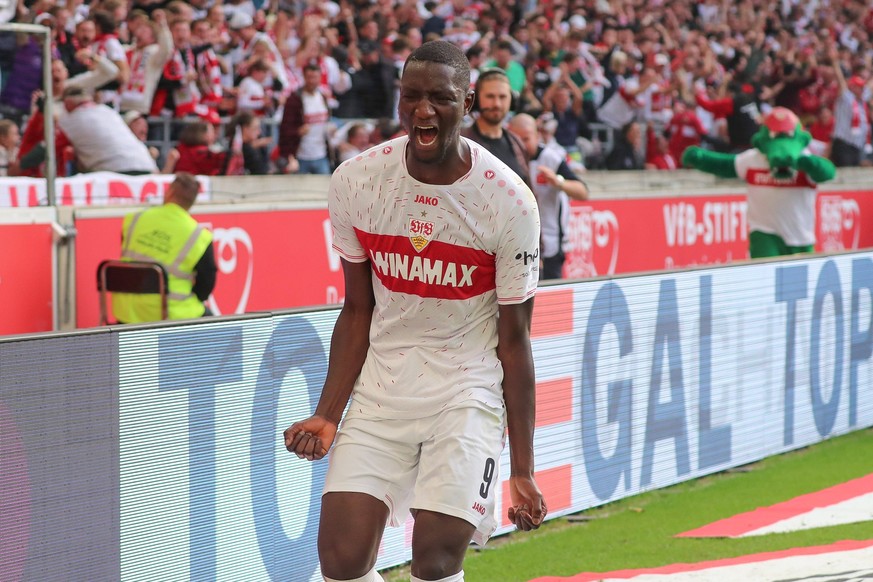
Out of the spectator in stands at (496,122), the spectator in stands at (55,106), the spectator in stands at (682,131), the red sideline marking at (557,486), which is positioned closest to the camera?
the red sideline marking at (557,486)

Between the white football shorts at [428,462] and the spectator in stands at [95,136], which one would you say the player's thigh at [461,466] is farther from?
the spectator in stands at [95,136]

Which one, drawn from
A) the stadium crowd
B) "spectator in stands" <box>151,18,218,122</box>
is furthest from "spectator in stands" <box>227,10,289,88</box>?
"spectator in stands" <box>151,18,218,122</box>

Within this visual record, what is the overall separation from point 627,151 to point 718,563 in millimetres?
12526

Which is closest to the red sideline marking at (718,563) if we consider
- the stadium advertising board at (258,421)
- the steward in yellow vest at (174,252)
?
the stadium advertising board at (258,421)

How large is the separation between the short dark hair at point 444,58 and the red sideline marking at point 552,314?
3234mm

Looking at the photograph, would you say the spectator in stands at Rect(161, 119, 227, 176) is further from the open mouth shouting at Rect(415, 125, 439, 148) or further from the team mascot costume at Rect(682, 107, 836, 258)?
the open mouth shouting at Rect(415, 125, 439, 148)

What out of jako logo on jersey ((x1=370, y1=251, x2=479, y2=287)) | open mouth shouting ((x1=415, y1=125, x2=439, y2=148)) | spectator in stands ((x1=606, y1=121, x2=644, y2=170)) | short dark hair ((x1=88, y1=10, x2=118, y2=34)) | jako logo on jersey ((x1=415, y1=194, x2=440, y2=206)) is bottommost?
spectator in stands ((x1=606, y1=121, x2=644, y2=170))

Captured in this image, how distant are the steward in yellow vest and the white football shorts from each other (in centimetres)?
583

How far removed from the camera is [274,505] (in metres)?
5.39

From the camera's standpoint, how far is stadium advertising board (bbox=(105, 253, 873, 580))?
489 centimetres

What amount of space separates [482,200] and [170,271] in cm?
612

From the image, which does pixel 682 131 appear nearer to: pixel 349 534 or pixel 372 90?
pixel 372 90

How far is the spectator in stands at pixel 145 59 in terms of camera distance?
12.7 meters

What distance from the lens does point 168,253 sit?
947cm
